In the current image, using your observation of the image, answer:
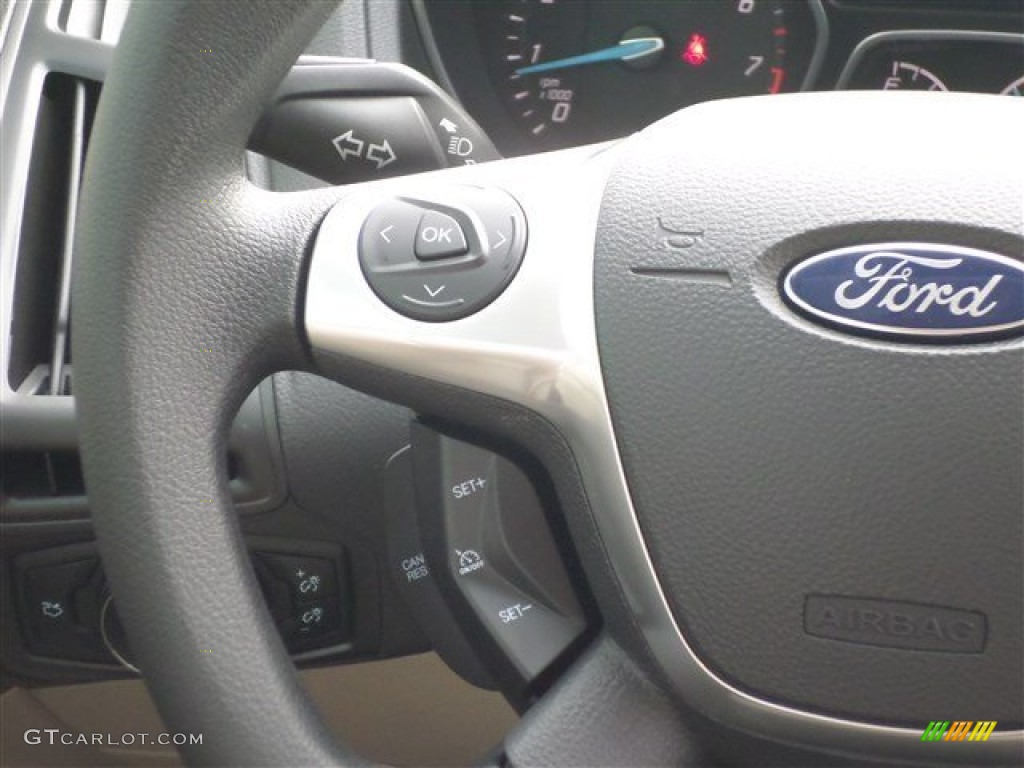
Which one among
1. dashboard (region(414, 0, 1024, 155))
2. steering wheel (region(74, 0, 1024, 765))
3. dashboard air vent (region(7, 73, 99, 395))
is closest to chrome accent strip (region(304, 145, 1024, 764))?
steering wheel (region(74, 0, 1024, 765))

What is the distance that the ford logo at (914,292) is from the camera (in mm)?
688

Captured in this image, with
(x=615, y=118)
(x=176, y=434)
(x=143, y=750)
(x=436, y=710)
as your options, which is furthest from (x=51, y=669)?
(x=615, y=118)

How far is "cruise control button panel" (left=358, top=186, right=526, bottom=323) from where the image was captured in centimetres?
73

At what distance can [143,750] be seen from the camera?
1.26 metres

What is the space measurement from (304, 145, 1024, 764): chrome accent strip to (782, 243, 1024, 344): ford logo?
117 mm

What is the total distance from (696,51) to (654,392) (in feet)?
3.67

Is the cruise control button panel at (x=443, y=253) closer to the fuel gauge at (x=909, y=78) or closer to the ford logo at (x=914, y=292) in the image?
the ford logo at (x=914, y=292)

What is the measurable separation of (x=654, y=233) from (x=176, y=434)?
0.90 feet

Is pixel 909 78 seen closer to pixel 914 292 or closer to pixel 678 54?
pixel 678 54

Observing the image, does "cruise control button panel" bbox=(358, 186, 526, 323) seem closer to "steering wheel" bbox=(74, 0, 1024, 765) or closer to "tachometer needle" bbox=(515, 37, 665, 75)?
"steering wheel" bbox=(74, 0, 1024, 765)

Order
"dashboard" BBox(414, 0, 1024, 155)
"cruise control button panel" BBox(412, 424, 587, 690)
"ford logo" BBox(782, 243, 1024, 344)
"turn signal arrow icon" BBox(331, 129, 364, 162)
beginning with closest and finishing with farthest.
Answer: "ford logo" BBox(782, 243, 1024, 344) → "cruise control button panel" BBox(412, 424, 587, 690) → "turn signal arrow icon" BBox(331, 129, 364, 162) → "dashboard" BBox(414, 0, 1024, 155)

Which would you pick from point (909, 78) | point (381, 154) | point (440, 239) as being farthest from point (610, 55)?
point (440, 239)

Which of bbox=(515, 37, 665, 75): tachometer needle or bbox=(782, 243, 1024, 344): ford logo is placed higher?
bbox=(782, 243, 1024, 344): ford logo

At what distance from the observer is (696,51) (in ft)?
5.71
